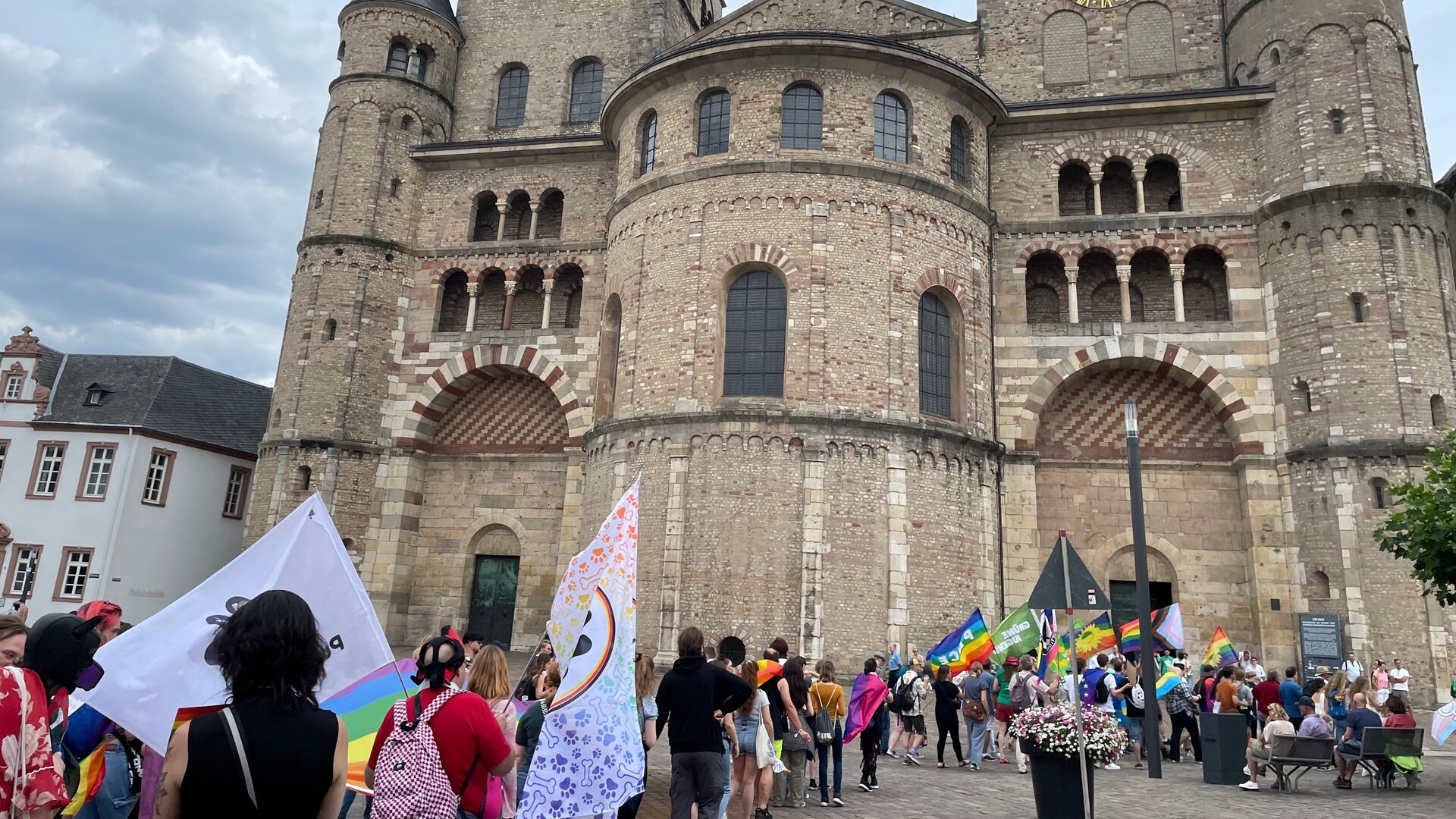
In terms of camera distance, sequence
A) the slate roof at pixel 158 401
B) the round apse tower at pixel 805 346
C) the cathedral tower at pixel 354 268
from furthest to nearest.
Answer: the slate roof at pixel 158 401, the cathedral tower at pixel 354 268, the round apse tower at pixel 805 346

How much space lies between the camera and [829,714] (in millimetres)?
10273

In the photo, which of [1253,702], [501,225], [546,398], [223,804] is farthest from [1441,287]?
[223,804]

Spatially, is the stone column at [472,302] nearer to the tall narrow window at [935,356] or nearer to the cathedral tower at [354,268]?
the cathedral tower at [354,268]

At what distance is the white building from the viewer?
30078 mm

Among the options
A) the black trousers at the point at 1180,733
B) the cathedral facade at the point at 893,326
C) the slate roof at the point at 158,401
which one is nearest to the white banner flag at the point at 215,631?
the black trousers at the point at 1180,733

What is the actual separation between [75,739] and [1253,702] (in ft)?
47.8

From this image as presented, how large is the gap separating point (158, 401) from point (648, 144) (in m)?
21.3

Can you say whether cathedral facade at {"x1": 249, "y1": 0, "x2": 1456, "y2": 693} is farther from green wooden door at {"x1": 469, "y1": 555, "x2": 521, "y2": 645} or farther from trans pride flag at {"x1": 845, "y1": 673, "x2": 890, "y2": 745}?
trans pride flag at {"x1": 845, "y1": 673, "x2": 890, "y2": 745}

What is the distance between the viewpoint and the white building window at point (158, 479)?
31156 mm

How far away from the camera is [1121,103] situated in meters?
24.0

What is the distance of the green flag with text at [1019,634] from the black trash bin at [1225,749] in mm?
2716

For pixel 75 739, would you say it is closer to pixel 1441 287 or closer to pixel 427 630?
pixel 427 630

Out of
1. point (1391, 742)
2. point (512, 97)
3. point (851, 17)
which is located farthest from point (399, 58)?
point (1391, 742)

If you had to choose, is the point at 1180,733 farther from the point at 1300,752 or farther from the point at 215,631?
the point at 215,631
